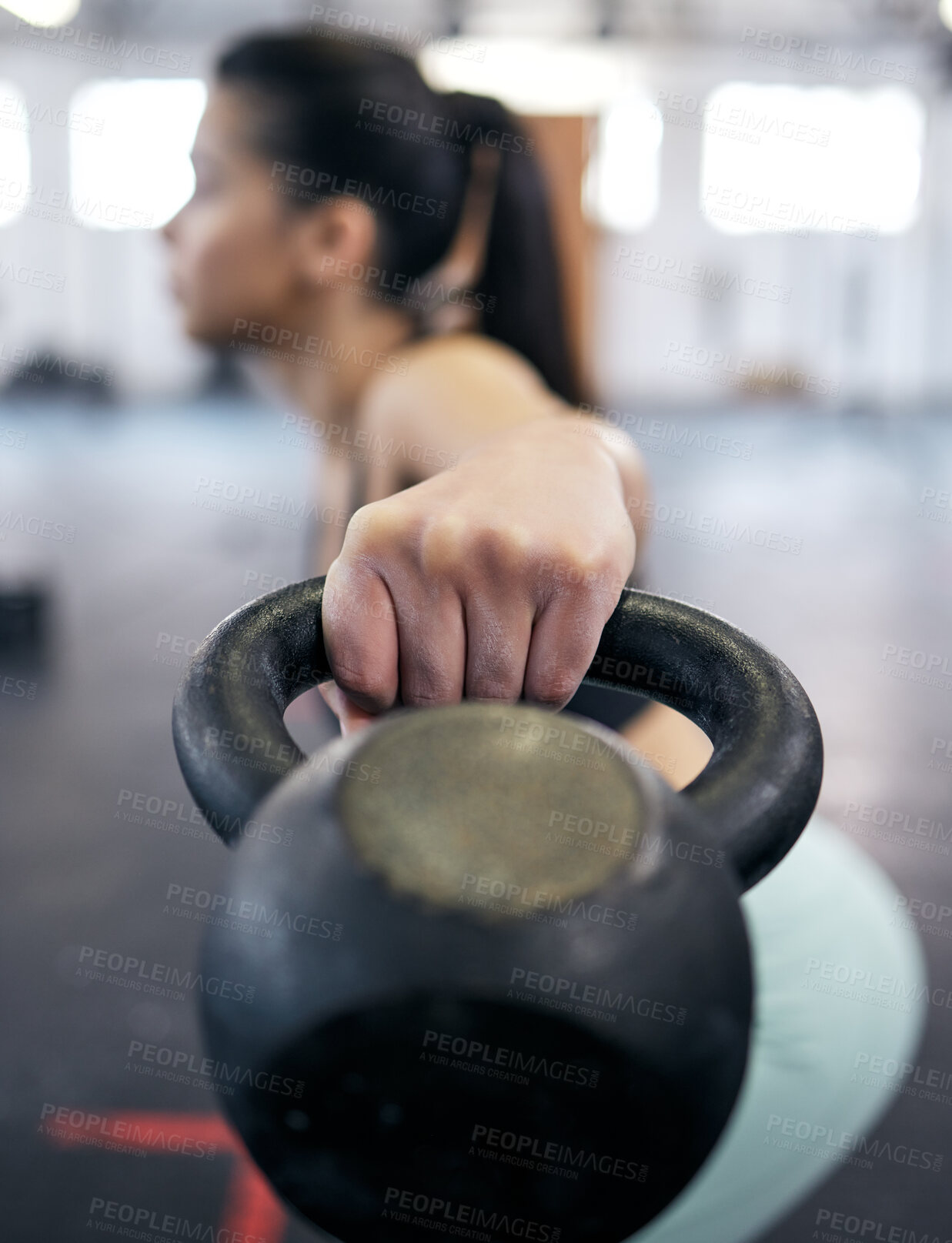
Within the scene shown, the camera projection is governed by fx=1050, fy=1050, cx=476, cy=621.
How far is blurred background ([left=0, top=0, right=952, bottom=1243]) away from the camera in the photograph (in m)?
1.76

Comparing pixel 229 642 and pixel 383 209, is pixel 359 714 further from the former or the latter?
pixel 383 209

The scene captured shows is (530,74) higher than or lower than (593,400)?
higher

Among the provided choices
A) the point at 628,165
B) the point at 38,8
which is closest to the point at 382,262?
the point at 38,8

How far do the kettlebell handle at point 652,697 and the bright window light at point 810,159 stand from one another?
8945 mm

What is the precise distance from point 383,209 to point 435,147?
0.09m

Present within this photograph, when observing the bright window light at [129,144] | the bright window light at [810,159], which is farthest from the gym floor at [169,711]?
the bright window light at [129,144]

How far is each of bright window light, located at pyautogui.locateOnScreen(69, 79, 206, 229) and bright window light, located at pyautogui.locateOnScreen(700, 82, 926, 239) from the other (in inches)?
163

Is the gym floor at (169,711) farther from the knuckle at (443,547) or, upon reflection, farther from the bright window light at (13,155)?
the bright window light at (13,155)

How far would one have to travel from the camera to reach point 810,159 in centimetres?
814

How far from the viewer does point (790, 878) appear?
845mm

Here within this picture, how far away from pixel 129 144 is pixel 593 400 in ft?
27.8

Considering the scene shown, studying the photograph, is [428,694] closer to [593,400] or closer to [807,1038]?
[807,1038]

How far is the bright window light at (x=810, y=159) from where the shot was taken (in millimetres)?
8312

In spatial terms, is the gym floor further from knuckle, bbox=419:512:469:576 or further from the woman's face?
knuckle, bbox=419:512:469:576
